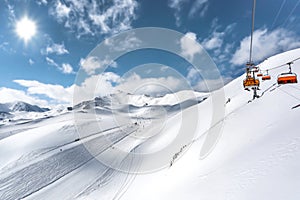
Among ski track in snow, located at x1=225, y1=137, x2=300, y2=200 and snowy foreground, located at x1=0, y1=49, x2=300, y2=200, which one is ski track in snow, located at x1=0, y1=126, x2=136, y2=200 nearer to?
snowy foreground, located at x1=0, y1=49, x2=300, y2=200

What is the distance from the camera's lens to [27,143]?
3212 centimetres

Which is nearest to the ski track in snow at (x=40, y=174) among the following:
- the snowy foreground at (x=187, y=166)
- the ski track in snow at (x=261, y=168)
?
the snowy foreground at (x=187, y=166)

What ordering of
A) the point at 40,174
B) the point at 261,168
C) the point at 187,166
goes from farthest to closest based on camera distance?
the point at 40,174, the point at 187,166, the point at 261,168

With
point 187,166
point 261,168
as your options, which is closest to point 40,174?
point 187,166

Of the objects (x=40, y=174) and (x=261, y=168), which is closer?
(x=261, y=168)

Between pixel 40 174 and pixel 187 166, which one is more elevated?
pixel 187 166

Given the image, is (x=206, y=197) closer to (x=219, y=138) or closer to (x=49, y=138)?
(x=219, y=138)

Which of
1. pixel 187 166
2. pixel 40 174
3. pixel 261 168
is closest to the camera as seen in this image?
pixel 261 168

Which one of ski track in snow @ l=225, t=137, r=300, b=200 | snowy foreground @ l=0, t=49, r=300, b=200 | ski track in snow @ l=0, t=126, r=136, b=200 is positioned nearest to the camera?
ski track in snow @ l=225, t=137, r=300, b=200

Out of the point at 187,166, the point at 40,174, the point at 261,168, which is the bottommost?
the point at 40,174

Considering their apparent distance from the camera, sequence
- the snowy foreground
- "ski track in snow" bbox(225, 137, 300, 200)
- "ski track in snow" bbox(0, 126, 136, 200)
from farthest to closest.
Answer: "ski track in snow" bbox(0, 126, 136, 200)
the snowy foreground
"ski track in snow" bbox(225, 137, 300, 200)

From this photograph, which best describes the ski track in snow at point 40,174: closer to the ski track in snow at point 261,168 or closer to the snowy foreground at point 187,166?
the snowy foreground at point 187,166

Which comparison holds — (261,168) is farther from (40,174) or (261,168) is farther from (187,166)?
(40,174)

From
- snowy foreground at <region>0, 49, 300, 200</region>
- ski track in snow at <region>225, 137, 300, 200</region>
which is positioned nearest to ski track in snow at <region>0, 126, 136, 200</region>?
snowy foreground at <region>0, 49, 300, 200</region>
